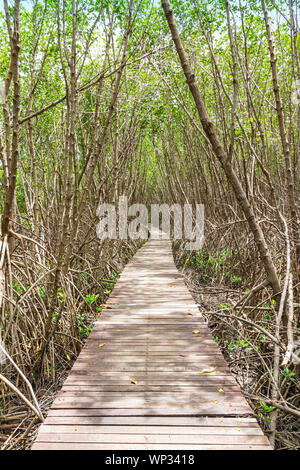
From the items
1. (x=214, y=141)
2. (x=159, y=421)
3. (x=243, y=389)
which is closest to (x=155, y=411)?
(x=159, y=421)

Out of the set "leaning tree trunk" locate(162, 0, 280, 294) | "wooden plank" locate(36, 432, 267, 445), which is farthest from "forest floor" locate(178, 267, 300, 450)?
"leaning tree trunk" locate(162, 0, 280, 294)

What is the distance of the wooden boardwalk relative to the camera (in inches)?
56.8

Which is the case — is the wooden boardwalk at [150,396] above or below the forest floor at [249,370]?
above

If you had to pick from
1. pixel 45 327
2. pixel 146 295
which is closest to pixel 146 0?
pixel 146 295

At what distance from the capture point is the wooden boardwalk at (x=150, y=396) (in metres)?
1.44

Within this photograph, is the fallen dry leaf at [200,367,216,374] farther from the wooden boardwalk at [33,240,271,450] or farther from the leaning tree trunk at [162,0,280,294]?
the leaning tree trunk at [162,0,280,294]

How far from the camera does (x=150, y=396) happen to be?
5.80 ft

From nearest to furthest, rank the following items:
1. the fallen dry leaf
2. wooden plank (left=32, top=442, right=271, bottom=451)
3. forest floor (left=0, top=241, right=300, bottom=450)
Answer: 1. wooden plank (left=32, top=442, right=271, bottom=451)
2. forest floor (left=0, top=241, right=300, bottom=450)
3. the fallen dry leaf

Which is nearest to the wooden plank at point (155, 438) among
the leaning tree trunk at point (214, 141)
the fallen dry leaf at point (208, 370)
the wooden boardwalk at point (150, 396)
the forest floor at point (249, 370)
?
the wooden boardwalk at point (150, 396)

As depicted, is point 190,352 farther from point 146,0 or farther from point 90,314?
point 146,0

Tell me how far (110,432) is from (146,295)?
2407 mm

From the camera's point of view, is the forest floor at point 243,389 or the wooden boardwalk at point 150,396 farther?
the forest floor at point 243,389

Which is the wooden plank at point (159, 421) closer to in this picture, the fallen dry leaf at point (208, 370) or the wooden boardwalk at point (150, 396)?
the wooden boardwalk at point (150, 396)

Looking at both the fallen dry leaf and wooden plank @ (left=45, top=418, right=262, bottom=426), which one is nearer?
wooden plank @ (left=45, top=418, right=262, bottom=426)
